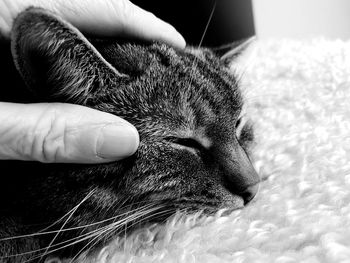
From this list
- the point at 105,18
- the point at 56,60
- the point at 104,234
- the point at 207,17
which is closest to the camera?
the point at 56,60

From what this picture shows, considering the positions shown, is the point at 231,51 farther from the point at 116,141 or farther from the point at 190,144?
the point at 116,141

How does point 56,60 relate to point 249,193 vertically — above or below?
above

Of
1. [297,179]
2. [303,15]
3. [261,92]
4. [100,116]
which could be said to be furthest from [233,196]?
[303,15]

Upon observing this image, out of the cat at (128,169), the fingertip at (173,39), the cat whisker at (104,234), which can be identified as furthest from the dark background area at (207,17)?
the cat whisker at (104,234)

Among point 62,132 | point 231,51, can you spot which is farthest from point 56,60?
point 231,51

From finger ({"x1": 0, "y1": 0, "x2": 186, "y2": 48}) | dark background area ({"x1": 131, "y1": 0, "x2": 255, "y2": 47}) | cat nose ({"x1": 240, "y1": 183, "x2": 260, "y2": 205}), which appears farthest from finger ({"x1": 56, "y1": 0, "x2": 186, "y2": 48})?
dark background area ({"x1": 131, "y1": 0, "x2": 255, "y2": 47})

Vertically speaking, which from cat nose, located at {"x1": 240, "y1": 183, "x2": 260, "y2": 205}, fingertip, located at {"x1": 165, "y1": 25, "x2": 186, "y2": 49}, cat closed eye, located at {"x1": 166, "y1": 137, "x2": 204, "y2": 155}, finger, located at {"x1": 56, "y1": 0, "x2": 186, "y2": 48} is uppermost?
finger, located at {"x1": 56, "y1": 0, "x2": 186, "y2": 48}

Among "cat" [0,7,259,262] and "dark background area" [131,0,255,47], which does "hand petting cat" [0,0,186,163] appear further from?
"dark background area" [131,0,255,47]
